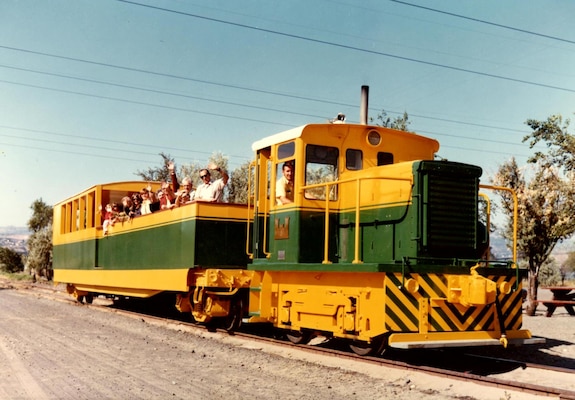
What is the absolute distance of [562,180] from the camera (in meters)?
20.7

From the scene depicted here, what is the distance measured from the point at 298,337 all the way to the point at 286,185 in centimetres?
244

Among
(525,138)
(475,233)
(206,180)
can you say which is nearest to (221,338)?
(206,180)

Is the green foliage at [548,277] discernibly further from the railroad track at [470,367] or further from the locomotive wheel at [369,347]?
the locomotive wheel at [369,347]

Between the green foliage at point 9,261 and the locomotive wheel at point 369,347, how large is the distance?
222ft

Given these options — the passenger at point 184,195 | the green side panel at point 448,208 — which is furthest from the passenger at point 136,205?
the green side panel at point 448,208

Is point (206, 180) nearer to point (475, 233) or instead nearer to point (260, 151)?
point (260, 151)

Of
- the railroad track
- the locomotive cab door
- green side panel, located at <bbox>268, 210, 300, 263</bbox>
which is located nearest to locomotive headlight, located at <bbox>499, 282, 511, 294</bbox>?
the railroad track

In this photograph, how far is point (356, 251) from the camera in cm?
801

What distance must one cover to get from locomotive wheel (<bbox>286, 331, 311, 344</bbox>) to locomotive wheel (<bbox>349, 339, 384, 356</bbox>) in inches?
49.3

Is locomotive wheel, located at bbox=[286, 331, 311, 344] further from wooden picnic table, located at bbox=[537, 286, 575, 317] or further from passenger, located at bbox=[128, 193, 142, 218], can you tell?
wooden picnic table, located at bbox=[537, 286, 575, 317]

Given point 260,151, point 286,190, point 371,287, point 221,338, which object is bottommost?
point 221,338

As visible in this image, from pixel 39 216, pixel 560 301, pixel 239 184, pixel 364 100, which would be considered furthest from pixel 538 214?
pixel 39 216

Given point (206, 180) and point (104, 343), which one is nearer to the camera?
point (104, 343)

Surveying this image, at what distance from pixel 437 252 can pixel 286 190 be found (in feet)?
8.23
